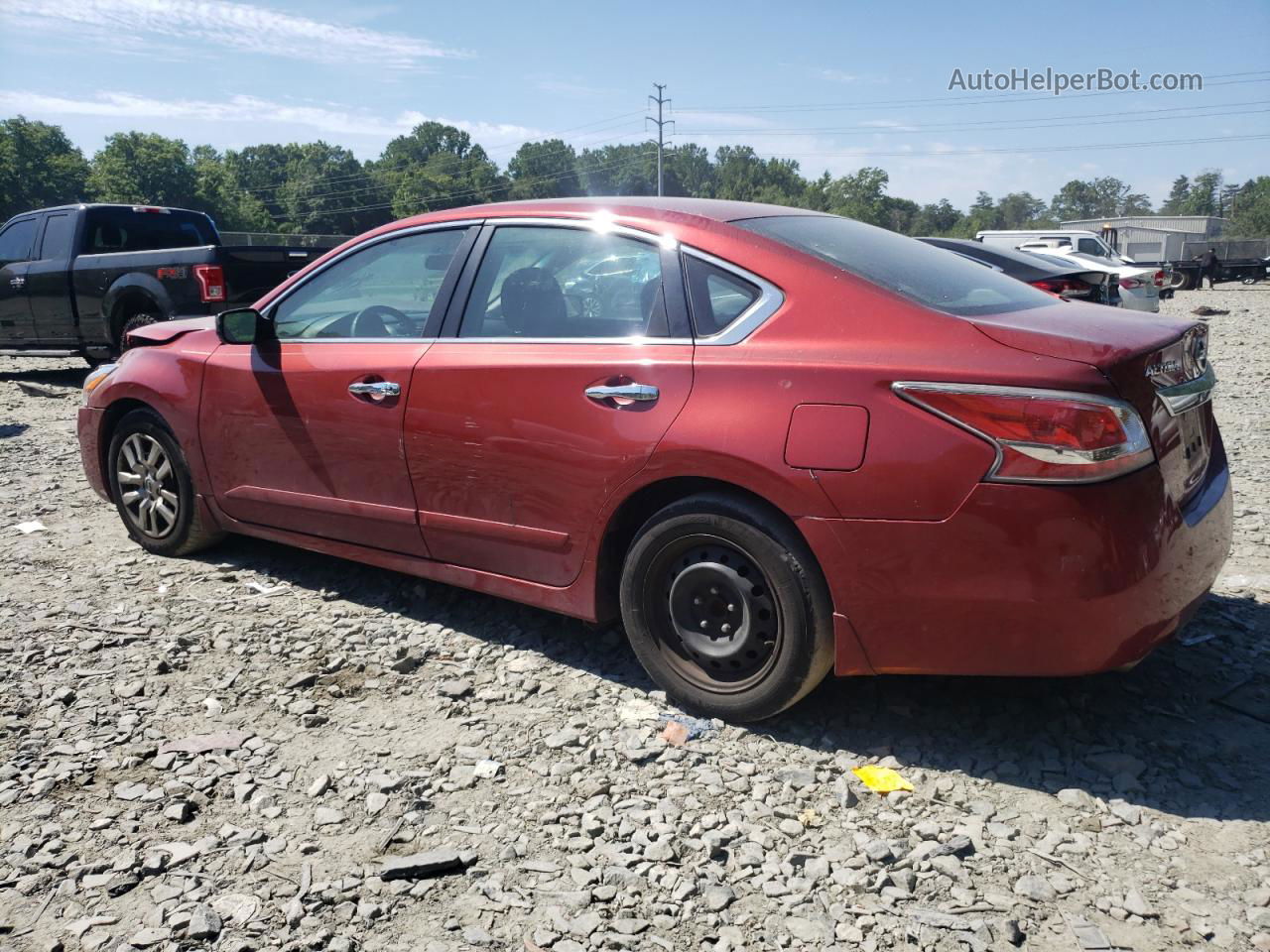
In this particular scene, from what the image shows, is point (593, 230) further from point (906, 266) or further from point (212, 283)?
point (212, 283)

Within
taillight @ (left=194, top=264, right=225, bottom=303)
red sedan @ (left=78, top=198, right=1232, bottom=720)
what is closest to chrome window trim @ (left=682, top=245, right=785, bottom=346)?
red sedan @ (left=78, top=198, right=1232, bottom=720)

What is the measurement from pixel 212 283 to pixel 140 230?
8.92 ft

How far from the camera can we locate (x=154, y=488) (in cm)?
515

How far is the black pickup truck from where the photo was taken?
10.4m

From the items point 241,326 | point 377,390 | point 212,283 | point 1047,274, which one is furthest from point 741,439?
point 1047,274

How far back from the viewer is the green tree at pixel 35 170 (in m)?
87.2

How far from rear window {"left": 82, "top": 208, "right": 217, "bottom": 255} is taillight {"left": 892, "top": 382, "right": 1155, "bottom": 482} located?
1088 centimetres

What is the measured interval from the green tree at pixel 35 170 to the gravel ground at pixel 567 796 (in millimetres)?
95828

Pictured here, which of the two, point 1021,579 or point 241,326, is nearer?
point 1021,579

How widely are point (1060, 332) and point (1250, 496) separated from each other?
370 centimetres

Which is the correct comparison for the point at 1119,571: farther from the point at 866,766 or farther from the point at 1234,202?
the point at 1234,202

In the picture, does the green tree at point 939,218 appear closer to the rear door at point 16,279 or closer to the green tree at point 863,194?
the green tree at point 863,194

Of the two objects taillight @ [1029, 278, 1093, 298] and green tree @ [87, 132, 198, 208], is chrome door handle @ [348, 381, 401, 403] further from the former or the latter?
green tree @ [87, 132, 198, 208]

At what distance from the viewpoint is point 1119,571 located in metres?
2.71
